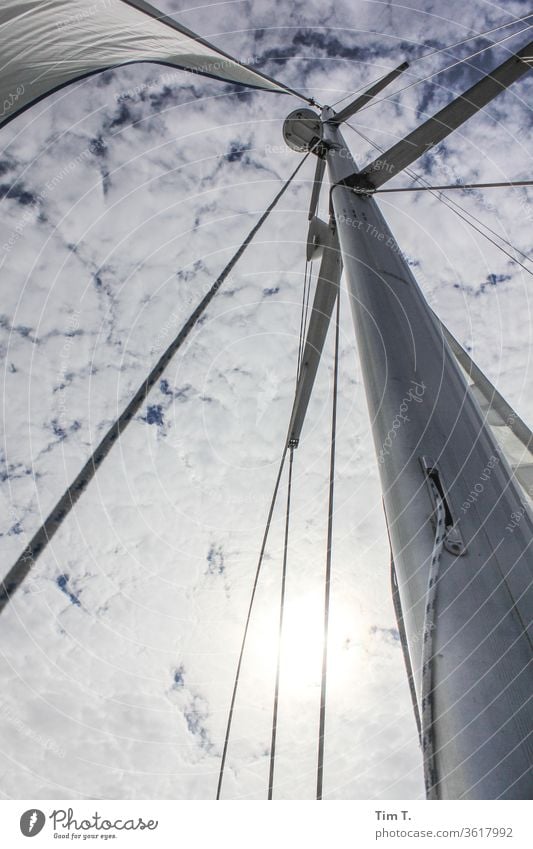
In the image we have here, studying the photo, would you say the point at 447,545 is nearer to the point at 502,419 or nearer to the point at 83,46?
the point at 502,419

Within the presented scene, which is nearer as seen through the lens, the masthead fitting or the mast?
the mast

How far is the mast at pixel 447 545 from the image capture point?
933 millimetres

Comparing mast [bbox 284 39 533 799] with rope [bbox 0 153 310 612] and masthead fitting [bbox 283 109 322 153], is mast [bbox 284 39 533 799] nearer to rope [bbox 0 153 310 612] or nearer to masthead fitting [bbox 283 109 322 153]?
rope [bbox 0 153 310 612]

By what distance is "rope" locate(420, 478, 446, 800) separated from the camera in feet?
3.28

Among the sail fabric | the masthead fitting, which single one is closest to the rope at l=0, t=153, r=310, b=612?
the sail fabric

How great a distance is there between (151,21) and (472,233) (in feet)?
12.3

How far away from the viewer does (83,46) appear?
11.8 ft

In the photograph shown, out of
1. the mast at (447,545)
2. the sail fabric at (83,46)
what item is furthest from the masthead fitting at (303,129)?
the mast at (447,545)

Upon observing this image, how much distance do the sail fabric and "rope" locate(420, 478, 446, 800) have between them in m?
3.09

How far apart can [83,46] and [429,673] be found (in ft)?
Result: 15.9

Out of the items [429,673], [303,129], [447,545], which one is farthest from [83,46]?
[429,673]

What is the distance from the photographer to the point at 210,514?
276 inches

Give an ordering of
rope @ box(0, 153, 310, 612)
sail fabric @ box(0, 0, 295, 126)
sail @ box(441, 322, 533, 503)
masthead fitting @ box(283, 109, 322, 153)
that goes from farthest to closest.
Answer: sail @ box(441, 322, 533, 503) < masthead fitting @ box(283, 109, 322, 153) < sail fabric @ box(0, 0, 295, 126) < rope @ box(0, 153, 310, 612)

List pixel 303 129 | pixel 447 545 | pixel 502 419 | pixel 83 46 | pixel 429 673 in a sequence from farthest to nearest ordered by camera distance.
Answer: pixel 502 419
pixel 303 129
pixel 83 46
pixel 447 545
pixel 429 673
